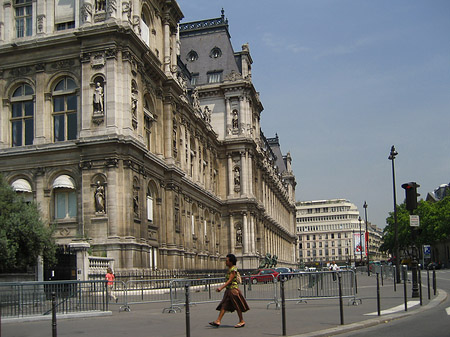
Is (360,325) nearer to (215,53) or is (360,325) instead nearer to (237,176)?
(237,176)

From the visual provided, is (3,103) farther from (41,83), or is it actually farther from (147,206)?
(147,206)

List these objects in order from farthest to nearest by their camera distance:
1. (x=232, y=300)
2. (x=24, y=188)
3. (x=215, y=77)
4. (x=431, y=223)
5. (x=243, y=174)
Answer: (x=431, y=223)
(x=215, y=77)
(x=243, y=174)
(x=24, y=188)
(x=232, y=300)

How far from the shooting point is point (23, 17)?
3616cm

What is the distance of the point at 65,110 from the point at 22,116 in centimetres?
287

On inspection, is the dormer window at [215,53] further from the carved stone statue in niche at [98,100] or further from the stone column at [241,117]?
the carved stone statue in niche at [98,100]

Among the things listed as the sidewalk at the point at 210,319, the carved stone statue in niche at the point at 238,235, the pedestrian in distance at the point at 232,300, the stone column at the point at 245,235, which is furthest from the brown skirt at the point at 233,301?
the carved stone statue in niche at the point at 238,235

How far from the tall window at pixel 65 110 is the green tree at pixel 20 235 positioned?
31.2 feet

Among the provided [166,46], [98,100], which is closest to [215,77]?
[166,46]

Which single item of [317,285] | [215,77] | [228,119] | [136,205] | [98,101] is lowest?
[317,285]

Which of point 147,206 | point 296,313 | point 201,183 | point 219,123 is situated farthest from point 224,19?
point 296,313

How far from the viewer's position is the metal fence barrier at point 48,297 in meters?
16.0

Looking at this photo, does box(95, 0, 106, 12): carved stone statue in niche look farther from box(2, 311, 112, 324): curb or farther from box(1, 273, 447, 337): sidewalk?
box(2, 311, 112, 324): curb

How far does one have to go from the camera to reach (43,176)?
33844 mm

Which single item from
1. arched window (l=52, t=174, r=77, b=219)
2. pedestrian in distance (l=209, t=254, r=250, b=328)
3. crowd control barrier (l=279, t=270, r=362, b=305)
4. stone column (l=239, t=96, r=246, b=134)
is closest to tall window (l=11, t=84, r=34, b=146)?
arched window (l=52, t=174, r=77, b=219)
